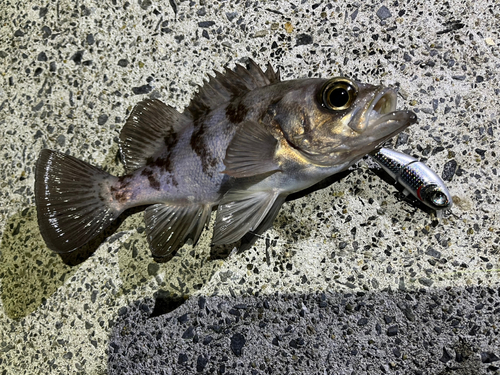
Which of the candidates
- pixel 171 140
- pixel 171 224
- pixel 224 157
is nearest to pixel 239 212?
pixel 224 157

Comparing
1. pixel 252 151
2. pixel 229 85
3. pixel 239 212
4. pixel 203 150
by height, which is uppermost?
pixel 229 85

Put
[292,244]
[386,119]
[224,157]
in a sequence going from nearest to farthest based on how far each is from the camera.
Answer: [386,119] < [224,157] < [292,244]

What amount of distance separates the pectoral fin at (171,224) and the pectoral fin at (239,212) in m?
0.14

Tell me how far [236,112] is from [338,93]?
421mm

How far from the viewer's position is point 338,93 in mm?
1375

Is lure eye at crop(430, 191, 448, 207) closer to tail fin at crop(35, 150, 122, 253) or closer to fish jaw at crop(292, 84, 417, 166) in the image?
fish jaw at crop(292, 84, 417, 166)

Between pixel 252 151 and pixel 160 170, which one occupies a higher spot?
pixel 252 151

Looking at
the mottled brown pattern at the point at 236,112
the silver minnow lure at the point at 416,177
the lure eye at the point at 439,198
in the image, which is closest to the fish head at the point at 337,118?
the mottled brown pattern at the point at 236,112

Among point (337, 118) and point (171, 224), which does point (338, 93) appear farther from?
point (171, 224)

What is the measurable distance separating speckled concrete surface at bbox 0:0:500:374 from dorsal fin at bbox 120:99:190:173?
1.05 ft

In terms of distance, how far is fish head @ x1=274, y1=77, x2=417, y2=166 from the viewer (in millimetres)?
1363

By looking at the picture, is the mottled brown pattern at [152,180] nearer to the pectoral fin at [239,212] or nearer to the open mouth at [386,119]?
the pectoral fin at [239,212]

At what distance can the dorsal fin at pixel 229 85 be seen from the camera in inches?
65.6

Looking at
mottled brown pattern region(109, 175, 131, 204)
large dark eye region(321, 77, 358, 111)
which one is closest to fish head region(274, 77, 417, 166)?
large dark eye region(321, 77, 358, 111)
